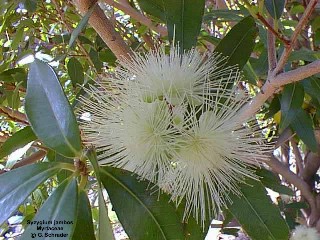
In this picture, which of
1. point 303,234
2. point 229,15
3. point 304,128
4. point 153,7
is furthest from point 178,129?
point 303,234

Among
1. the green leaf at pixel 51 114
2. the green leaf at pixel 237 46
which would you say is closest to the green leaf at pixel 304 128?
the green leaf at pixel 237 46

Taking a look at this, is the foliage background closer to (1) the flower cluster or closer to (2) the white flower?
(1) the flower cluster

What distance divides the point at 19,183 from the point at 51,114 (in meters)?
0.10

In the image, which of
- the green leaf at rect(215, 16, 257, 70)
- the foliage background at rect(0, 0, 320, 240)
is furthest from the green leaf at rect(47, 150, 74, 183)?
the green leaf at rect(215, 16, 257, 70)

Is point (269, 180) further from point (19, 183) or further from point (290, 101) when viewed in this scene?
point (19, 183)

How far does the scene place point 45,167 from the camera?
27.1 inches

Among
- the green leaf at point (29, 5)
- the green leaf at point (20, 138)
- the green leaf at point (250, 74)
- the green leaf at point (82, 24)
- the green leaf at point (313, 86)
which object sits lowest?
the green leaf at point (20, 138)

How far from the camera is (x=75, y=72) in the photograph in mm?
1410

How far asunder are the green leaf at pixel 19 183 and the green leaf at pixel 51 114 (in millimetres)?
33

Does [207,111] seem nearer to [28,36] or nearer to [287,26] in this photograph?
[287,26]

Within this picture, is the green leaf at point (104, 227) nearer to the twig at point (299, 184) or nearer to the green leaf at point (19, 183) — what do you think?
the green leaf at point (19, 183)

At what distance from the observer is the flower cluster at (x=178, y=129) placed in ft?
2.50

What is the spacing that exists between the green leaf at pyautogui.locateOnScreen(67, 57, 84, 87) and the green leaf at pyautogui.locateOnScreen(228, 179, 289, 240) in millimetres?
695

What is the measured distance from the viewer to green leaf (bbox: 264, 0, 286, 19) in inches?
34.0
